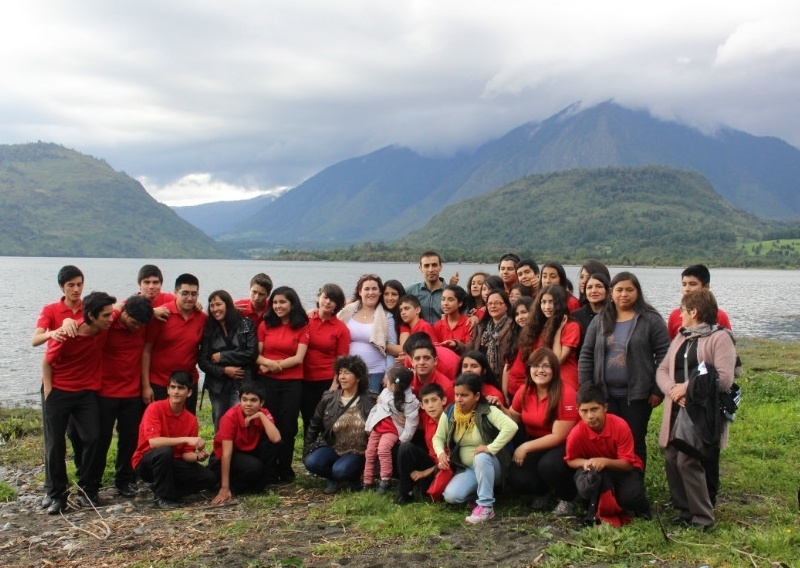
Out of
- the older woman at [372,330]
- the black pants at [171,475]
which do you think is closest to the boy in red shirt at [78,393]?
the black pants at [171,475]

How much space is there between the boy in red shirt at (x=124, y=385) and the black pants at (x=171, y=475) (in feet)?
1.17

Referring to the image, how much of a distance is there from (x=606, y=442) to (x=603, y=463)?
0.25 m

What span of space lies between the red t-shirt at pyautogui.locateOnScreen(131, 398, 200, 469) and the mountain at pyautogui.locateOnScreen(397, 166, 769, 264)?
130337mm

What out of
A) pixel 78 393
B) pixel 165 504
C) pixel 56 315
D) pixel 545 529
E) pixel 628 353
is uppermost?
pixel 56 315

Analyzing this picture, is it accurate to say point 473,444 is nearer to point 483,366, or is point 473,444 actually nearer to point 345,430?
point 483,366

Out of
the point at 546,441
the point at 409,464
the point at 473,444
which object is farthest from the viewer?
the point at 409,464

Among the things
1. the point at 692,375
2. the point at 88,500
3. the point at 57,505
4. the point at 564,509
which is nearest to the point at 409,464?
the point at 564,509

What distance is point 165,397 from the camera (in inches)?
310

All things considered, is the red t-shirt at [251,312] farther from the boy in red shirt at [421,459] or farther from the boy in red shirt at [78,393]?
the boy in red shirt at [421,459]

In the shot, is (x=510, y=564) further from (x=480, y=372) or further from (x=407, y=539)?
(x=480, y=372)

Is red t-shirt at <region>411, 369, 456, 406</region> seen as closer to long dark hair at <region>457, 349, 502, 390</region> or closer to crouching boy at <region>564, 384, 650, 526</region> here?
long dark hair at <region>457, 349, 502, 390</region>

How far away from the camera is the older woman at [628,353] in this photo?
644 centimetres

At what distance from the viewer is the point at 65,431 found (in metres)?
7.21

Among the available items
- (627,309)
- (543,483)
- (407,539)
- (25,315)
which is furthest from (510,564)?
(25,315)
